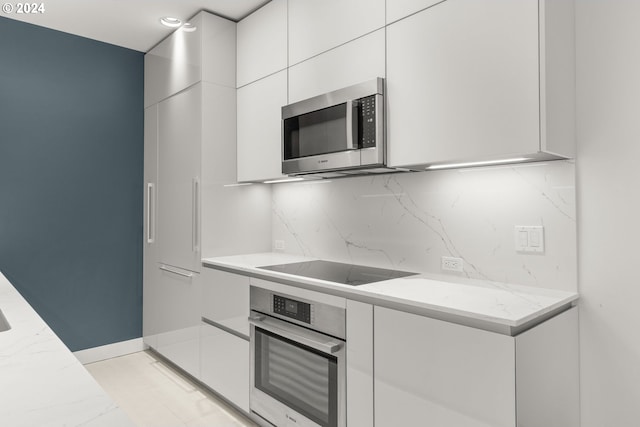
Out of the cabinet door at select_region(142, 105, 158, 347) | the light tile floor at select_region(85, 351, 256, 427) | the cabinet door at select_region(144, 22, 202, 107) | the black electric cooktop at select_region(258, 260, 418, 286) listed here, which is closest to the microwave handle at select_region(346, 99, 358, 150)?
the black electric cooktop at select_region(258, 260, 418, 286)

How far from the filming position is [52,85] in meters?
3.14

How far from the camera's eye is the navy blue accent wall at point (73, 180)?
2994mm

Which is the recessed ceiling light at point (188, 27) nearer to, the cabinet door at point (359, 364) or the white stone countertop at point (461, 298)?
the white stone countertop at point (461, 298)

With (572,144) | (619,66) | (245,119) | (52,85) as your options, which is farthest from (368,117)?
(52,85)

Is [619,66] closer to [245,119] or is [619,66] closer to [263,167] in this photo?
[263,167]

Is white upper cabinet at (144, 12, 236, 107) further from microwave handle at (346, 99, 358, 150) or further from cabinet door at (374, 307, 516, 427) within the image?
cabinet door at (374, 307, 516, 427)

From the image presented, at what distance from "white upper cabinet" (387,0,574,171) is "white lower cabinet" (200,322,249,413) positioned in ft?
4.70

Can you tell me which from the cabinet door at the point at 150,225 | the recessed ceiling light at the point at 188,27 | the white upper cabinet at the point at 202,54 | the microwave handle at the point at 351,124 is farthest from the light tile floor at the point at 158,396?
A: the recessed ceiling light at the point at 188,27

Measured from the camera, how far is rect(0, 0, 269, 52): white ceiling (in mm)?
2695

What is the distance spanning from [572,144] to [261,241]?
79.4 inches

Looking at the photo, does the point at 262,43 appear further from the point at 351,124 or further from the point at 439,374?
the point at 439,374

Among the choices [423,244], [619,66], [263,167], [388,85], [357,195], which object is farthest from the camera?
[263,167]

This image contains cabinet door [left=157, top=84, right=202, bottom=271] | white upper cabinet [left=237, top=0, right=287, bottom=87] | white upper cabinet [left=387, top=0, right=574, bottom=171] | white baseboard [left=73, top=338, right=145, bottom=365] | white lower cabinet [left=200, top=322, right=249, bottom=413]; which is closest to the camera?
white upper cabinet [left=387, top=0, right=574, bottom=171]

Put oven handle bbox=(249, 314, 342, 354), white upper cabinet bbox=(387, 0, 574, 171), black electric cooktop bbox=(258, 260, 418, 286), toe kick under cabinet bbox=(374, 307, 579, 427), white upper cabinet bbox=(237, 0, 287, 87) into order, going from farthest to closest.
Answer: white upper cabinet bbox=(237, 0, 287, 87) → black electric cooktop bbox=(258, 260, 418, 286) → oven handle bbox=(249, 314, 342, 354) → white upper cabinet bbox=(387, 0, 574, 171) → toe kick under cabinet bbox=(374, 307, 579, 427)
